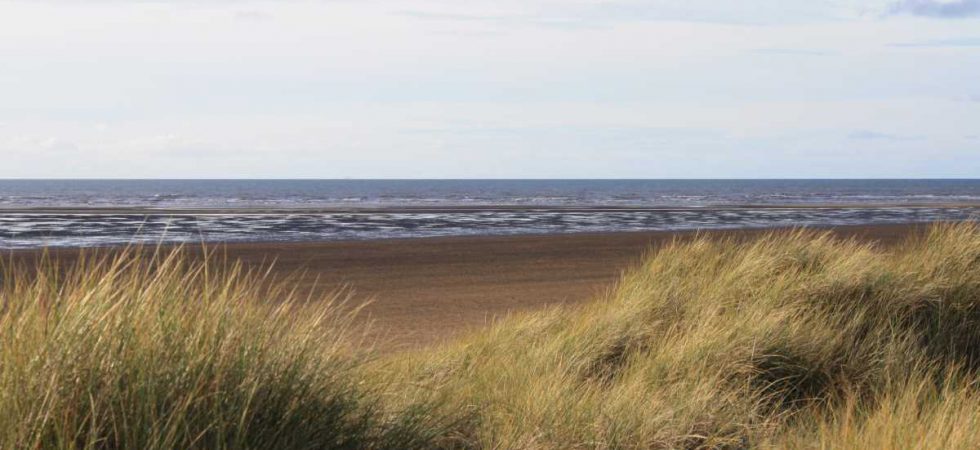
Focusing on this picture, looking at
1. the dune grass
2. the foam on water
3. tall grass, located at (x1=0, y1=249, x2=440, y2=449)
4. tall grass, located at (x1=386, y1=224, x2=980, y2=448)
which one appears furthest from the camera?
the foam on water

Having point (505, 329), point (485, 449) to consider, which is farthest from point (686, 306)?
point (485, 449)

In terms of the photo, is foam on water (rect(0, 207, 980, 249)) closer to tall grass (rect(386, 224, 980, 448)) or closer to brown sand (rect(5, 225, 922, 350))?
brown sand (rect(5, 225, 922, 350))

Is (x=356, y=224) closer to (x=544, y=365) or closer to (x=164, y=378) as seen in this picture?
(x=544, y=365)

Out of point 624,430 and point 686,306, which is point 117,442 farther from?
point 686,306

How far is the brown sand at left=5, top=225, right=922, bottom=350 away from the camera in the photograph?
13164 mm

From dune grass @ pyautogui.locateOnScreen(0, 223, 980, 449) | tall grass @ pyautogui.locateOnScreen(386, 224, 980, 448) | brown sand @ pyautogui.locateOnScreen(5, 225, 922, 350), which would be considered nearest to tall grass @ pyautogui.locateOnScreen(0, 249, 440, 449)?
dune grass @ pyautogui.locateOnScreen(0, 223, 980, 449)

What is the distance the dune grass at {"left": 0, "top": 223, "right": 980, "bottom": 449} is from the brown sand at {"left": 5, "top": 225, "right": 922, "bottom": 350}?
233 cm

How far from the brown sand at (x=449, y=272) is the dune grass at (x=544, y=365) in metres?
2.33

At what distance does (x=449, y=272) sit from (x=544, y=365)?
12.4 m

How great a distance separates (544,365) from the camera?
7121 mm

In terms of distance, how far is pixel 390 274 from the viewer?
18859mm

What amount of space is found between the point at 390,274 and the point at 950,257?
34.5ft

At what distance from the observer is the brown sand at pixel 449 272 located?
43.2 feet

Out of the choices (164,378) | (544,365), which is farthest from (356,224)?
(164,378)
